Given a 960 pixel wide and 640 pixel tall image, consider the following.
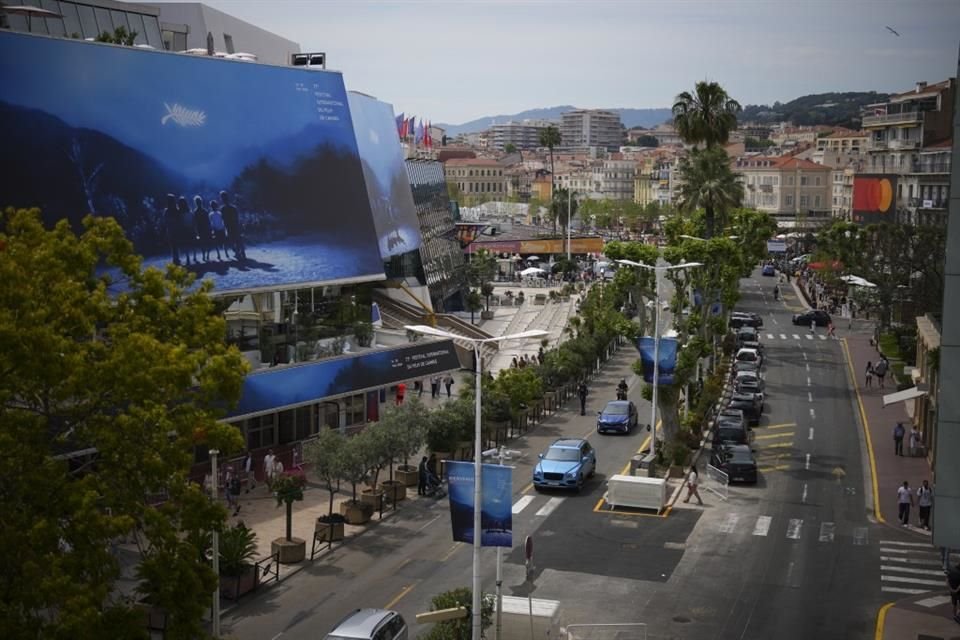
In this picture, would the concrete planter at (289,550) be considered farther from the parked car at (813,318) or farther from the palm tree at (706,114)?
the parked car at (813,318)

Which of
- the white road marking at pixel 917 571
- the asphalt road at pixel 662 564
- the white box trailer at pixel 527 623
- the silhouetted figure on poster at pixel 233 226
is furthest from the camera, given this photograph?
the silhouetted figure on poster at pixel 233 226

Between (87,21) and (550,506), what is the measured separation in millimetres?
31118

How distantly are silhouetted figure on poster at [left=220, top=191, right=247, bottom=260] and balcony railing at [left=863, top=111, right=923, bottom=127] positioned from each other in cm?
8274

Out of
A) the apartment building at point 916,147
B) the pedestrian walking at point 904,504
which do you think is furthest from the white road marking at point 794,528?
the apartment building at point 916,147

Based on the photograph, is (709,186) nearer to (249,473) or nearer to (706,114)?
(706,114)

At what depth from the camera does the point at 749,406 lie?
169 ft

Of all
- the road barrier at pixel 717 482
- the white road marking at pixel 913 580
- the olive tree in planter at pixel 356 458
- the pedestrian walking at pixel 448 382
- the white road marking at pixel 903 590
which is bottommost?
the road barrier at pixel 717 482

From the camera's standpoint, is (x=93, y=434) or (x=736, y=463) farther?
(x=736, y=463)

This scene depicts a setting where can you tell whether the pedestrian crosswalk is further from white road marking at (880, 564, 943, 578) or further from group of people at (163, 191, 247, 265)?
group of people at (163, 191, 247, 265)

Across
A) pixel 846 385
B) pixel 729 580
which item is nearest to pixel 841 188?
pixel 846 385

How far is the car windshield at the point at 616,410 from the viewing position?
49.4m

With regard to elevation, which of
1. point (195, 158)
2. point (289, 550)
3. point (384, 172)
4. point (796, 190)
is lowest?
point (289, 550)

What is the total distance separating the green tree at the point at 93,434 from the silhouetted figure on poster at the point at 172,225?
838 inches

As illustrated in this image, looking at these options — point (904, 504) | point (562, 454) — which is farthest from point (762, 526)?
point (562, 454)
